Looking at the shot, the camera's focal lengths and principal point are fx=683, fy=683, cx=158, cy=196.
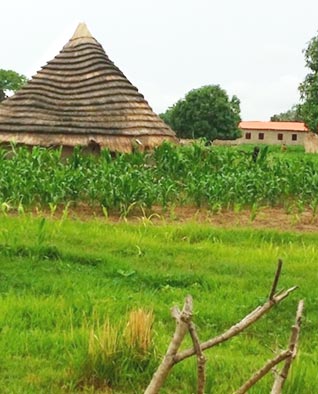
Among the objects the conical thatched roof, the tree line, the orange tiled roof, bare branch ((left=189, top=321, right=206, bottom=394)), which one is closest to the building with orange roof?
the orange tiled roof

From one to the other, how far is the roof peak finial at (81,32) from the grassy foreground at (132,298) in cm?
1192

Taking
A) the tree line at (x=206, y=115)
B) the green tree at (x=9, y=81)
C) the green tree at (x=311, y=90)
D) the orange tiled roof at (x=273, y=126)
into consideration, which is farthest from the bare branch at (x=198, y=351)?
the orange tiled roof at (x=273, y=126)

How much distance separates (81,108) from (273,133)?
175 feet

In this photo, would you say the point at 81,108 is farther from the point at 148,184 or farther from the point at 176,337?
the point at 176,337

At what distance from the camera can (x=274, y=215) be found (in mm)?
9016

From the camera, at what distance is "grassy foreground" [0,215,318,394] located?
3.33m

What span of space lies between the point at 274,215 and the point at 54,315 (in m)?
5.23

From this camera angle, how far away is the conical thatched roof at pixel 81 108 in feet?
51.5

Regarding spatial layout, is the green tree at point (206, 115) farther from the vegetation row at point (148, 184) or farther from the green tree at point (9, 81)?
the vegetation row at point (148, 184)

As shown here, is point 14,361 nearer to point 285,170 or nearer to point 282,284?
point 282,284

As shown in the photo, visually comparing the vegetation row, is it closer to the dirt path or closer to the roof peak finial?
the dirt path

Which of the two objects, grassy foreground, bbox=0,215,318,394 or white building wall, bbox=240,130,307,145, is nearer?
grassy foreground, bbox=0,215,318,394

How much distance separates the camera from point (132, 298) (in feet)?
15.6

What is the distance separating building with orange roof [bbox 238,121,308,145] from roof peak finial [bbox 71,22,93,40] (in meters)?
48.1
